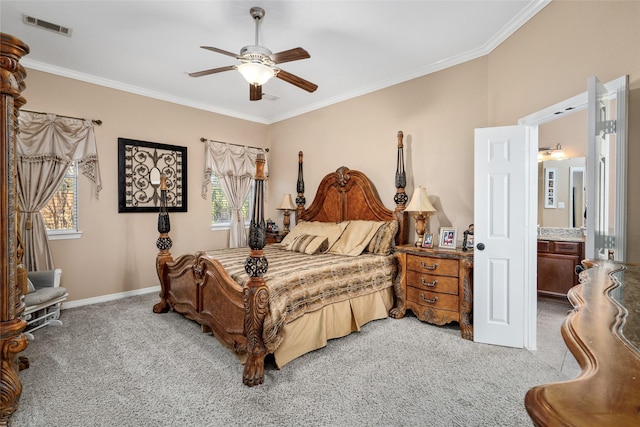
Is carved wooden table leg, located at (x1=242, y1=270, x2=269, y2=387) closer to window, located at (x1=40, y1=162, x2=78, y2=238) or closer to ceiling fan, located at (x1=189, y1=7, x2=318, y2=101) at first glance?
ceiling fan, located at (x1=189, y1=7, x2=318, y2=101)

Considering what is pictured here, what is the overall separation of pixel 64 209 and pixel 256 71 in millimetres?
3245

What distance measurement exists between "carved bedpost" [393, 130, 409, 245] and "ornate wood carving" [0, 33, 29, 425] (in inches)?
137

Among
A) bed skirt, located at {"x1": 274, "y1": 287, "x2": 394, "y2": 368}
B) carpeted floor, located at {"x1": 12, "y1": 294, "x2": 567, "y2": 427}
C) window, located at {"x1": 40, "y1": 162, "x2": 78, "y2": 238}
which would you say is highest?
window, located at {"x1": 40, "y1": 162, "x2": 78, "y2": 238}

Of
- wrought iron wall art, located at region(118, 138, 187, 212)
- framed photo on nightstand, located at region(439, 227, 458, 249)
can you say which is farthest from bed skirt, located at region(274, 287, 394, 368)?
wrought iron wall art, located at region(118, 138, 187, 212)

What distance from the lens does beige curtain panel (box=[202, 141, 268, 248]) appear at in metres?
5.27

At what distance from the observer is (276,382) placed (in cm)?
231

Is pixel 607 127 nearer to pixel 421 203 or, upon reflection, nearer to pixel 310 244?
pixel 421 203

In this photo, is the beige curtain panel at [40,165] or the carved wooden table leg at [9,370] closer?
the carved wooden table leg at [9,370]

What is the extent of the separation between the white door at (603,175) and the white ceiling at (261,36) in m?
1.29

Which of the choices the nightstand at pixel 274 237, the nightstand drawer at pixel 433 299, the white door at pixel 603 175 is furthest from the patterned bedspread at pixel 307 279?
the white door at pixel 603 175

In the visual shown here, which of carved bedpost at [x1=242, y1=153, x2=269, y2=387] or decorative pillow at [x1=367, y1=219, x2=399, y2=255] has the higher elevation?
decorative pillow at [x1=367, y1=219, x2=399, y2=255]

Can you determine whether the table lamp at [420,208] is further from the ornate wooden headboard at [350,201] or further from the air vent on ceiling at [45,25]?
the air vent on ceiling at [45,25]

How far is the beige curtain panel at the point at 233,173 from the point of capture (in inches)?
207

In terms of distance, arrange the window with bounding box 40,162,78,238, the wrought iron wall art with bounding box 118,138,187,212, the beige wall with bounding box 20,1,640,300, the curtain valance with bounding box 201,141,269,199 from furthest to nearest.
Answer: the curtain valance with bounding box 201,141,269,199
the wrought iron wall art with bounding box 118,138,187,212
the window with bounding box 40,162,78,238
the beige wall with bounding box 20,1,640,300
